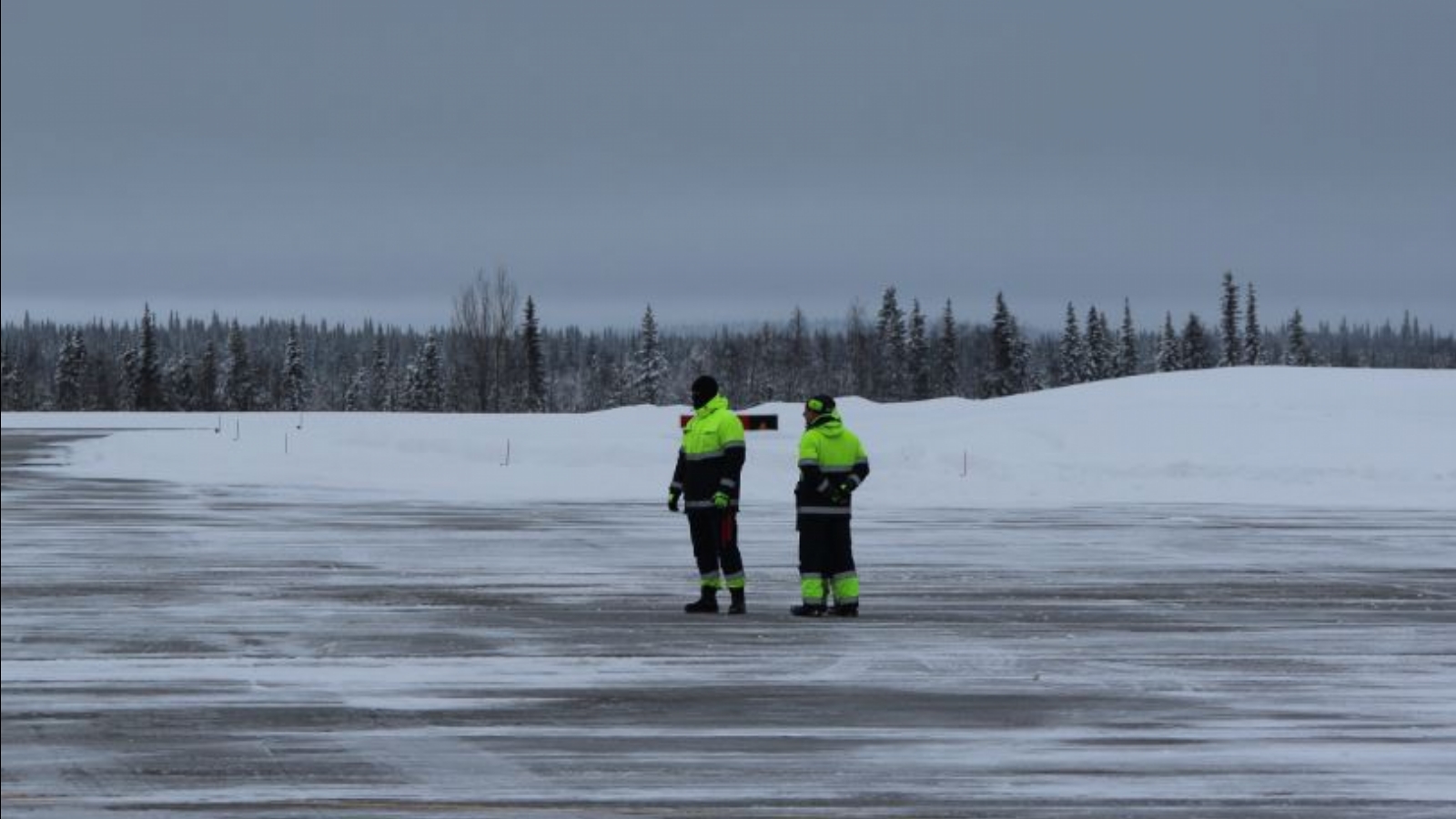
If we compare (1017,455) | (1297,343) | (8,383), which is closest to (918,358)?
(1297,343)

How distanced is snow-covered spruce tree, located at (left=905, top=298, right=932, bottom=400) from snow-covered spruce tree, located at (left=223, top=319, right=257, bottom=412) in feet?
191

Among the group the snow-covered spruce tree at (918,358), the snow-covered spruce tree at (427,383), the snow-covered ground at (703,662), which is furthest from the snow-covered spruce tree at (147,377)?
the snow-covered ground at (703,662)

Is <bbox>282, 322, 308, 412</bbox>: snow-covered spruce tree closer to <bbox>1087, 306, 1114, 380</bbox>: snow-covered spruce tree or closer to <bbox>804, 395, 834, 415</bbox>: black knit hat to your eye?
<bbox>1087, 306, 1114, 380</bbox>: snow-covered spruce tree

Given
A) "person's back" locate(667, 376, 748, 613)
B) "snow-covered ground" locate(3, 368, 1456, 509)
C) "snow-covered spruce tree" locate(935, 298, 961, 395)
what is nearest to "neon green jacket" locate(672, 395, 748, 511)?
"person's back" locate(667, 376, 748, 613)

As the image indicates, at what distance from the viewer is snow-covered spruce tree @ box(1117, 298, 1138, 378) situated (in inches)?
6673

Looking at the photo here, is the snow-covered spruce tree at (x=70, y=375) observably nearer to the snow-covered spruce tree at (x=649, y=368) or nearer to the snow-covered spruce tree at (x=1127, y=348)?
the snow-covered spruce tree at (x=649, y=368)

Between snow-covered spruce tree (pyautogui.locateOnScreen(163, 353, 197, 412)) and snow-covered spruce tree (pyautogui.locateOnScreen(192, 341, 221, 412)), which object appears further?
snow-covered spruce tree (pyautogui.locateOnScreen(192, 341, 221, 412))

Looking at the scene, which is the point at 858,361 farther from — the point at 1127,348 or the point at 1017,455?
the point at 1017,455

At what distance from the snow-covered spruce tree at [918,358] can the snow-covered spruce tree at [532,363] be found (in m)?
32.0

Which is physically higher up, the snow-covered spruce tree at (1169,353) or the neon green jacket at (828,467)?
the snow-covered spruce tree at (1169,353)

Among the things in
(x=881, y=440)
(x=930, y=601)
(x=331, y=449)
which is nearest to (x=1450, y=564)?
(x=930, y=601)

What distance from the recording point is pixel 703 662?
12516 millimetres

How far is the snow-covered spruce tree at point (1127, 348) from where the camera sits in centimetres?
16950

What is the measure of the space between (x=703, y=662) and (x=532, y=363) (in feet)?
431
